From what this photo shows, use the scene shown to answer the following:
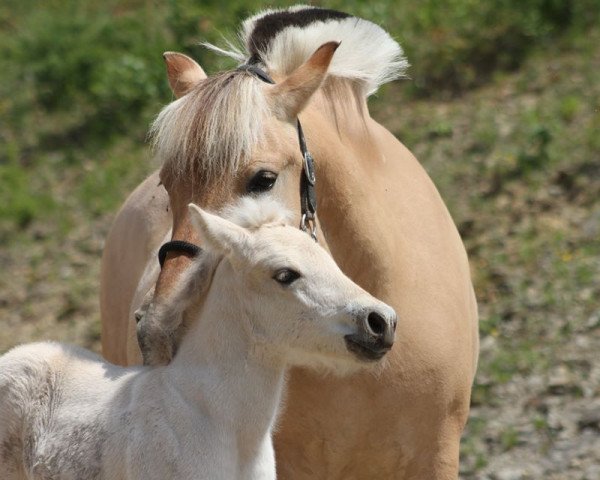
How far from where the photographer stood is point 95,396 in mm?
3688

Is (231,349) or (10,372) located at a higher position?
(231,349)

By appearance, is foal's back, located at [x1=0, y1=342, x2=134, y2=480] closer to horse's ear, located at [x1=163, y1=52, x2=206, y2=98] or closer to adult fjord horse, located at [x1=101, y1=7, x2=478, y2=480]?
adult fjord horse, located at [x1=101, y1=7, x2=478, y2=480]

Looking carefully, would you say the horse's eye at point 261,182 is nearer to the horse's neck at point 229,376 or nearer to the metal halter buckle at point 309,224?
the metal halter buckle at point 309,224

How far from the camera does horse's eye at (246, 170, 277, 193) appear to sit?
3652 millimetres

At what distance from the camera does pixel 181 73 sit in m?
4.23

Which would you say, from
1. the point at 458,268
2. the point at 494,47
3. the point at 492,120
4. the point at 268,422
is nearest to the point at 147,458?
the point at 268,422

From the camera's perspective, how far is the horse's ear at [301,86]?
379 centimetres


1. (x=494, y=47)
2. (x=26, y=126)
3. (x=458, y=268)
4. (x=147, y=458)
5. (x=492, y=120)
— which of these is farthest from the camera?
(x=26, y=126)

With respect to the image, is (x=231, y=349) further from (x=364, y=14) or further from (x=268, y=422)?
(x=364, y=14)

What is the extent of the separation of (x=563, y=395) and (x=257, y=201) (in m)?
3.16

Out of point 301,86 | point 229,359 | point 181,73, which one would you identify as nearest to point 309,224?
point 301,86

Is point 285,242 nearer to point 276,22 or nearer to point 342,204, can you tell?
point 342,204

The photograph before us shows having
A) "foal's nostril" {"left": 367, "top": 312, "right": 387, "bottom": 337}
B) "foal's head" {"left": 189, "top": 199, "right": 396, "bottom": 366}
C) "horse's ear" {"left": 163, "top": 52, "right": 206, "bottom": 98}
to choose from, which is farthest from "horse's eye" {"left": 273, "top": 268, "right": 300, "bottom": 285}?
"horse's ear" {"left": 163, "top": 52, "right": 206, "bottom": 98}

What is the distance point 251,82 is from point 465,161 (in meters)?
4.56
